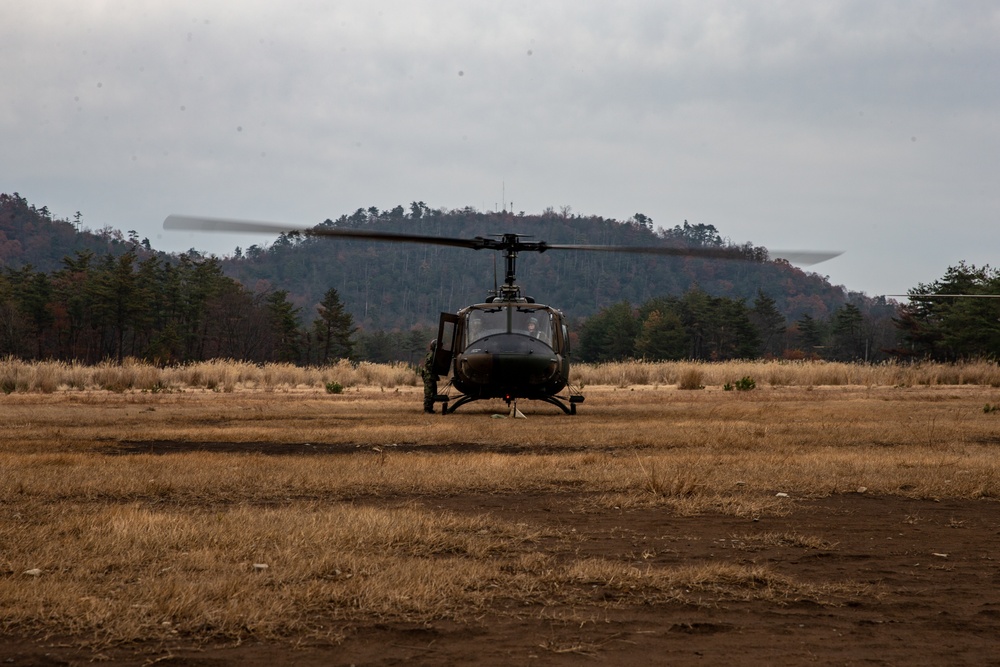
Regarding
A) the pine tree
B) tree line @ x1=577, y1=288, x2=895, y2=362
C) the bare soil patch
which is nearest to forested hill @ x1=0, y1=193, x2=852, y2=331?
tree line @ x1=577, y1=288, x2=895, y2=362

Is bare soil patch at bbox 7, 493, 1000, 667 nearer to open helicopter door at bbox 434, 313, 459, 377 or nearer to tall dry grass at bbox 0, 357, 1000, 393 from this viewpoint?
open helicopter door at bbox 434, 313, 459, 377

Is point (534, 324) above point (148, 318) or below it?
below

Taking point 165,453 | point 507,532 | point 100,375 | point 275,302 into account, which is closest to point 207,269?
point 275,302

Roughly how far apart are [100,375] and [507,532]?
25.9m

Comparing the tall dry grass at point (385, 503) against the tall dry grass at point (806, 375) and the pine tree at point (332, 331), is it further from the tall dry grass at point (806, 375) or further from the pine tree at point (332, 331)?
the pine tree at point (332, 331)

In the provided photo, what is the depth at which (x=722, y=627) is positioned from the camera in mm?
4320

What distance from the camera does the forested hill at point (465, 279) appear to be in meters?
144

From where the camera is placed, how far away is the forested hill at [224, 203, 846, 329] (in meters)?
144

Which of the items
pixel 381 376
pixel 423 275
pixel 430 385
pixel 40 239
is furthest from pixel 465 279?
pixel 430 385

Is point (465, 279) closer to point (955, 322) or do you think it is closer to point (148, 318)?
point (148, 318)

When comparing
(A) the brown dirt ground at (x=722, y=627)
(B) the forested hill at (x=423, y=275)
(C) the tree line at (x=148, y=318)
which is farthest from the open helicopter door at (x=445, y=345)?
(B) the forested hill at (x=423, y=275)

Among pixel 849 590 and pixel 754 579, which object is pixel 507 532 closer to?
pixel 754 579

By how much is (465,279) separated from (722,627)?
14909 cm

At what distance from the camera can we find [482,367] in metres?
16.7
